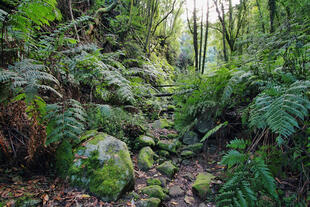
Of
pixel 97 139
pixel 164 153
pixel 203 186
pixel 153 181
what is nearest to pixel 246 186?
pixel 203 186

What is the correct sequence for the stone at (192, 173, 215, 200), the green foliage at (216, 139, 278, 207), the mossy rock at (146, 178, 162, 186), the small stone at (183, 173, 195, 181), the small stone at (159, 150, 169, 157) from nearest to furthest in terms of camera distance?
the green foliage at (216, 139, 278, 207) < the stone at (192, 173, 215, 200) < the mossy rock at (146, 178, 162, 186) < the small stone at (183, 173, 195, 181) < the small stone at (159, 150, 169, 157)

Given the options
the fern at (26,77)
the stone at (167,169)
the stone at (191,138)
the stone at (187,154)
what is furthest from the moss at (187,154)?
the fern at (26,77)

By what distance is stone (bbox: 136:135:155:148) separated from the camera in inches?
122

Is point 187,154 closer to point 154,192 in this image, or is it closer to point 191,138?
point 191,138

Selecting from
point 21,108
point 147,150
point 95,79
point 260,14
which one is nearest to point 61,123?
point 21,108

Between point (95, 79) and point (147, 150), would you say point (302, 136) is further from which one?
point (95, 79)

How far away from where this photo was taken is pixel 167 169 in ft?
8.47

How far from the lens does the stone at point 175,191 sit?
2182mm

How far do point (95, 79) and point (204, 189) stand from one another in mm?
2351

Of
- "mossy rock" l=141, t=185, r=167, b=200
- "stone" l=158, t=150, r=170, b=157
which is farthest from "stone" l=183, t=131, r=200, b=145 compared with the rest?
"mossy rock" l=141, t=185, r=167, b=200

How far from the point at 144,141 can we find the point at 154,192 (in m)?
1.16

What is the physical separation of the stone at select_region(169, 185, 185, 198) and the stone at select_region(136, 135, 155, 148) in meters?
1.00

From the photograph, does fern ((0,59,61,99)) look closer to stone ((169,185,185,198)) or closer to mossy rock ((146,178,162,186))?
mossy rock ((146,178,162,186))

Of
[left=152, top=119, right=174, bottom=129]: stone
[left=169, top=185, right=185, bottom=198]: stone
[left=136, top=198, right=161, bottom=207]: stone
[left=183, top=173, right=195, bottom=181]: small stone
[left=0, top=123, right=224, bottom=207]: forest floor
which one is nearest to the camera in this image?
[left=0, top=123, right=224, bottom=207]: forest floor
